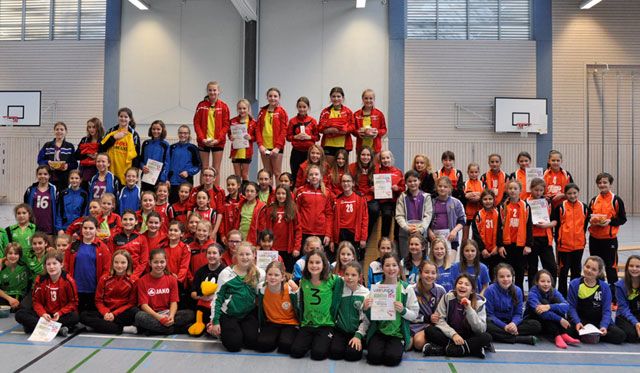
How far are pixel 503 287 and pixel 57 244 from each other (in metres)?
5.15

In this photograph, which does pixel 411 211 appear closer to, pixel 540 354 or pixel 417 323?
pixel 417 323

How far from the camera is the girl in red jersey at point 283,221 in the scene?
692 centimetres

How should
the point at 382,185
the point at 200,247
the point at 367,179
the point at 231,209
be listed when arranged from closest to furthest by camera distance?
the point at 200,247 < the point at 382,185 < the point at 231,209 < the point at 367,179

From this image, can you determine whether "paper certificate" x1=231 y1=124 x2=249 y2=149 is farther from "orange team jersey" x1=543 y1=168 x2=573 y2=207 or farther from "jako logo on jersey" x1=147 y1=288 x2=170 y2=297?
"orange team jersey" x1=543 y1=168 x2=573 y2=207

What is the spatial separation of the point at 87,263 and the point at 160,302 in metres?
1.04

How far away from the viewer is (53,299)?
5.92 m

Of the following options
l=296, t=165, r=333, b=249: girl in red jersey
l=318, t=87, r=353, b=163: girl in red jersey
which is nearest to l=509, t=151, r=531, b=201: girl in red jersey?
l=318, t=87, r=353, b=163: girl in red jersey

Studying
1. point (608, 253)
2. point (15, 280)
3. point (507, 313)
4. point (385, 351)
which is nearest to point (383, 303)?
point (385, 351)

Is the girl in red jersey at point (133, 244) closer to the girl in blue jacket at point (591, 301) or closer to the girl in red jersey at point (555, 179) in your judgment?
the girl in blue jacket at point (591, 301)

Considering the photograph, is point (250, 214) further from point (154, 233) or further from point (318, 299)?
point (318, 299)

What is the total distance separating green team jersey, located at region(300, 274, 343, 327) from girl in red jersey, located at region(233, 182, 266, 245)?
1866 millimetres

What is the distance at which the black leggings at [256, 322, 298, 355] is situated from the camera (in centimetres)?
529

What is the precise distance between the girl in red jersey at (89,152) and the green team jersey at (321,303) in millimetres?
4592

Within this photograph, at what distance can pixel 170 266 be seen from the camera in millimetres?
6363
